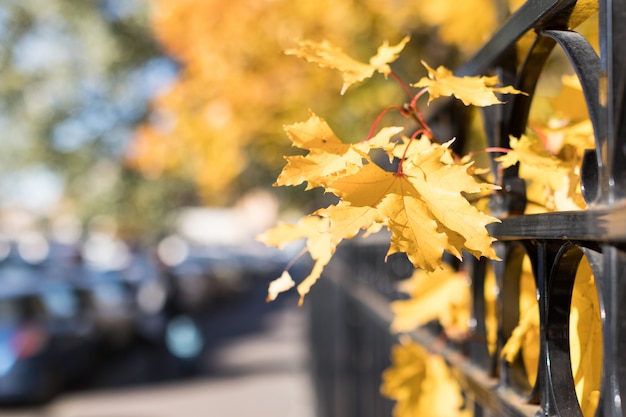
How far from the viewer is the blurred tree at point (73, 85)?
2061cm

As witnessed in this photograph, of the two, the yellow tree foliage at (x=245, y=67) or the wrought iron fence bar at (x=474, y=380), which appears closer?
the wrought iron fence bar at (x=474, y=380)

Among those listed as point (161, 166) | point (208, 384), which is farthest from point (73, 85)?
point (208, 384)

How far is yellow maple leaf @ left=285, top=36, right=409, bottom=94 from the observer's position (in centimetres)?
82

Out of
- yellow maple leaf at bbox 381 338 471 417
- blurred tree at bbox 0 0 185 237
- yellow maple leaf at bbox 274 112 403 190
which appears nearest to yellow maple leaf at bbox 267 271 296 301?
yellow maple leaf at bbox 274 112 403 190

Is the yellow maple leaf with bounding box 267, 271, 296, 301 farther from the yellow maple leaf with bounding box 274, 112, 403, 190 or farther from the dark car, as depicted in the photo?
the dark car

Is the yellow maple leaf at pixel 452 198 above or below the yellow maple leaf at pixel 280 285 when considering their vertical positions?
above

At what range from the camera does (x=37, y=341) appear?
8.42m

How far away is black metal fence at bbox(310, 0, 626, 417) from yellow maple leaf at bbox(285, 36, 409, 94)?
14 cm

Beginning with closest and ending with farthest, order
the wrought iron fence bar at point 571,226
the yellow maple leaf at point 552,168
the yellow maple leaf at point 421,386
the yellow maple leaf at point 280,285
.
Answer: the wrought iron fence bar at point 571,226 → the yellow maple leaf at point 552,168 → the yellow maple leaf at point 280,285 → the yellow maple leaf at point 421,386

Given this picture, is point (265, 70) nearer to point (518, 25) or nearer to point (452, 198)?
point (518, 25)

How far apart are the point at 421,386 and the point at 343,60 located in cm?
64

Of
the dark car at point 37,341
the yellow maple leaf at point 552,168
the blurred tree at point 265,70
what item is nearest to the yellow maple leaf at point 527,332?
the yellow maple leaf at point 552,168

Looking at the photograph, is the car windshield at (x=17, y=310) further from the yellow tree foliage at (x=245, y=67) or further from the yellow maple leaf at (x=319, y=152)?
the yellow maple leaf at (x=319, y=152)

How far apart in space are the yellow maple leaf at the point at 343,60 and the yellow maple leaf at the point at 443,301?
1.66ft
